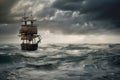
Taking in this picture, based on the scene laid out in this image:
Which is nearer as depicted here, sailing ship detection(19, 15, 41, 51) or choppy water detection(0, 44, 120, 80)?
choppy water detection(0, 44, 120, 80)

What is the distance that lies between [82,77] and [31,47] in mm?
59779

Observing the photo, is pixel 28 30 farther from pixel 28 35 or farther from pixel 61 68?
pixel 61 68

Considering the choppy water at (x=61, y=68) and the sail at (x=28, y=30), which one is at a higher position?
the sail at (x=28, y=30)

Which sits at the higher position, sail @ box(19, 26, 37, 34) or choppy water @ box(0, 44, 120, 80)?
sail @ box(19, 26, 37, 34)

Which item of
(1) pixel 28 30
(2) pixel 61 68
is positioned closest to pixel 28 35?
(1) pixel 28 30

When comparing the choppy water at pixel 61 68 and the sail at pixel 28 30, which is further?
the sail at pixel 28 30

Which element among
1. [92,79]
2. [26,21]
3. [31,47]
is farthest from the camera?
[26,21]

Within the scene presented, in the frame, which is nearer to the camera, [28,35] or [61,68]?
[61,68]

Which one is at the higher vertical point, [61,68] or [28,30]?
[28,30]

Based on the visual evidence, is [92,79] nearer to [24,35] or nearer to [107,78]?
[107,78]

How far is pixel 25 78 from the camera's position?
25703 millimetres

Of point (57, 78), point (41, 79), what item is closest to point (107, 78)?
point (57, 78)

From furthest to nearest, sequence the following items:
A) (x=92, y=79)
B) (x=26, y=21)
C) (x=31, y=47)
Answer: (x=26, y=21)
(x=31, y=47)
(x=92, y=79)

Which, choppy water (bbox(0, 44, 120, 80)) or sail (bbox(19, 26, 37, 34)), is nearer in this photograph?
choppy water (bbox(0, 44, 120, 80))
